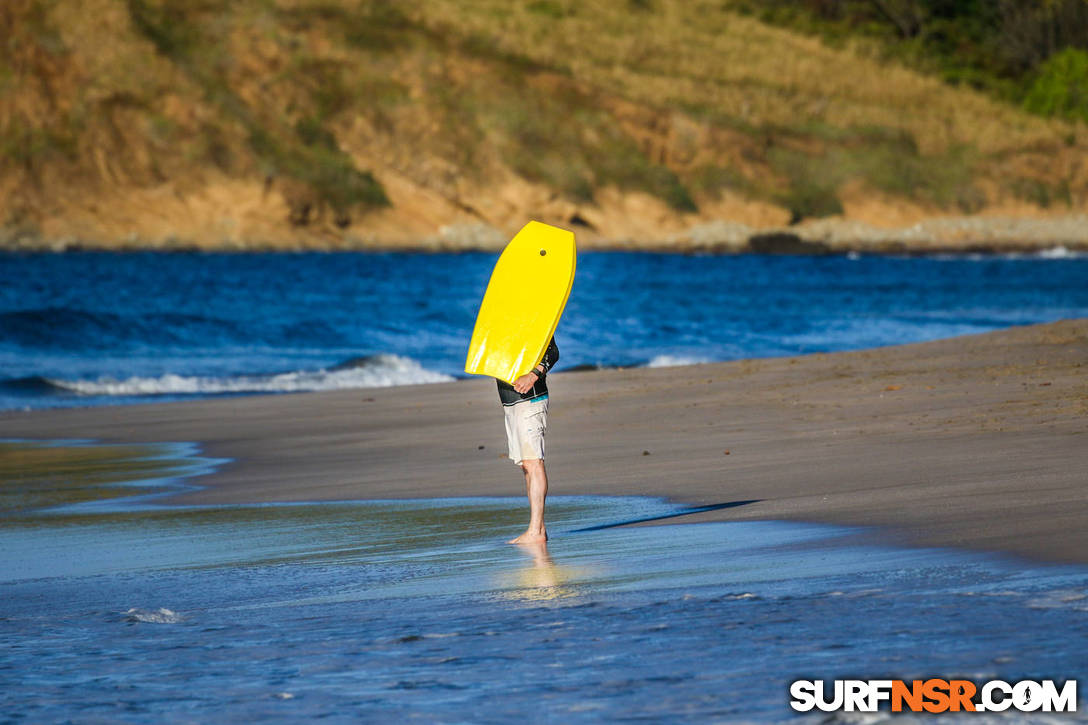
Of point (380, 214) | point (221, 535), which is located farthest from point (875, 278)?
point (221, 535)

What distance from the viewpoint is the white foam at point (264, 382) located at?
762 inches

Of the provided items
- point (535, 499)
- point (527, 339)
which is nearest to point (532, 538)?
point (535, 499)

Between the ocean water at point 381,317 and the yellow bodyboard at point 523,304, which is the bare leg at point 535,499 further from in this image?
the ocean water at point 381,317

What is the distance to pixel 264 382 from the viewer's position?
20.0m

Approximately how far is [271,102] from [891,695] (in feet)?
238

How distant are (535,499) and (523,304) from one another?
1.07 meters

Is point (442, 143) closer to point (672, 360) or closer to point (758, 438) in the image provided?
point (672, 360)

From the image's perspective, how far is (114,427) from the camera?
14055 millimetres

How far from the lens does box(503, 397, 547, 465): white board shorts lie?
6.95 m

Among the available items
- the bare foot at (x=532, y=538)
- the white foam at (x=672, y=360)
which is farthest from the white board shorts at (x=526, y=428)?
the white foam at (x=672, y=360)

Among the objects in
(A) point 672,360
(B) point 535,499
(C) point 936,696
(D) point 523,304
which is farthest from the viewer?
(A) point 672,360

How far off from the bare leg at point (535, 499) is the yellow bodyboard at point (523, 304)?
407 millimetres

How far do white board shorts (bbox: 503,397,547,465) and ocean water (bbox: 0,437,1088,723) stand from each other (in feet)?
1.36

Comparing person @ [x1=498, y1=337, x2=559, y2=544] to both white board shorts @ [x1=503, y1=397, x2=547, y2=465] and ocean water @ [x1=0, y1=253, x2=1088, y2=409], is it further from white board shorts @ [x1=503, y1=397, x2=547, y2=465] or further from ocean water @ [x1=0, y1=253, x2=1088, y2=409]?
ocean water @ [x1=0, y1=253, x2=1088, y2=409]
